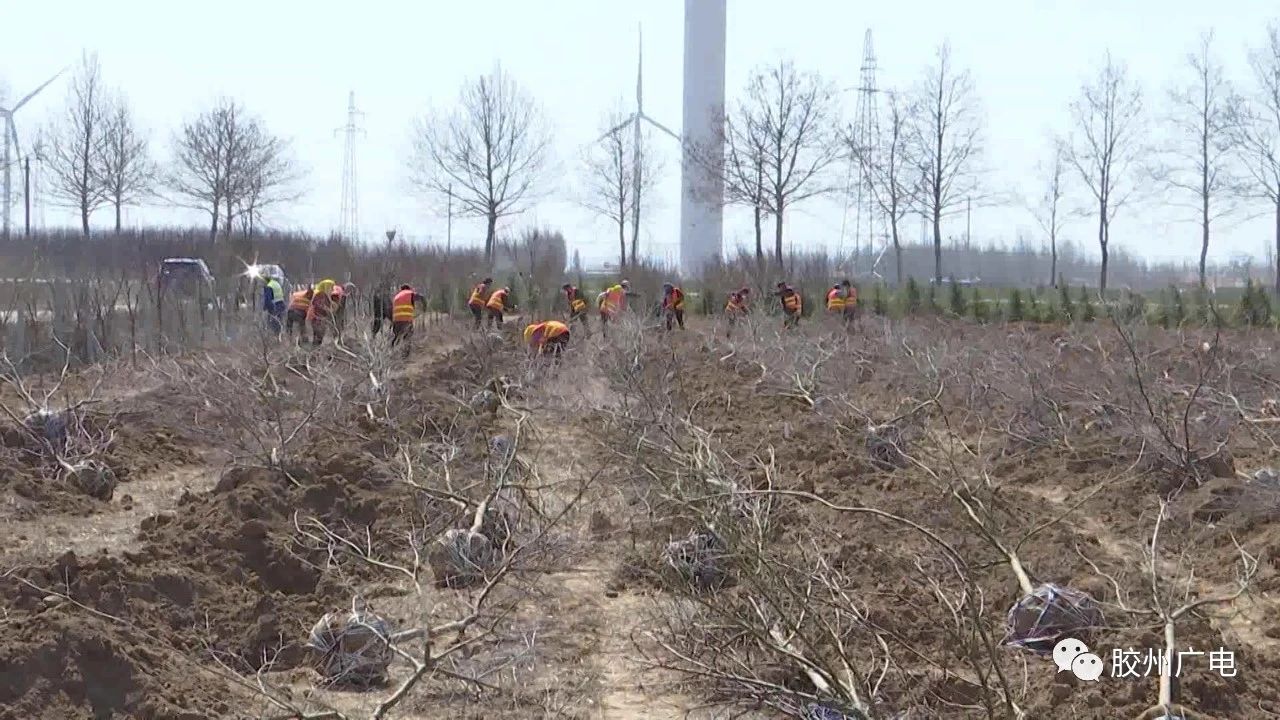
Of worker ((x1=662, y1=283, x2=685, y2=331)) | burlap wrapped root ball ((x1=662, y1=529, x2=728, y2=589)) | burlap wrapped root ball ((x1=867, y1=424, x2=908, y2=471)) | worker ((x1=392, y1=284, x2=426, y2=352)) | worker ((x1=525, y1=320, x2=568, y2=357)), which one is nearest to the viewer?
burlap wrapped root ball ((x1=662, y1=529, x2=728, y2=589))

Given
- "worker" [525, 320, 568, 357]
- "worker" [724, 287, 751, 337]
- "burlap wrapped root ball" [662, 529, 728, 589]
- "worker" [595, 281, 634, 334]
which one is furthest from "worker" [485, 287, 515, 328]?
"burlap wrapped root ball" [662, 529, 728, 589]

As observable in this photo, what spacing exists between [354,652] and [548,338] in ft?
33.8

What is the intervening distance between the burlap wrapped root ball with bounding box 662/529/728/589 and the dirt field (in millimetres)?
27

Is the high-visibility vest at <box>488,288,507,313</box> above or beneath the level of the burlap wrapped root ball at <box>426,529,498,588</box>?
above

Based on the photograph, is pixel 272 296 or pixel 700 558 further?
pixel 272 296

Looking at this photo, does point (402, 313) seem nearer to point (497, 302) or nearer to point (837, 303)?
point (497, 302)

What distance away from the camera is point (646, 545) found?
28.6ft

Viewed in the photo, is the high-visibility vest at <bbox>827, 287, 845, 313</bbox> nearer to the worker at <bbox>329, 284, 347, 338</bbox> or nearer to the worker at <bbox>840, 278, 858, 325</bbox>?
the worker at <bbox>840, 278, 858, 325</bbox>

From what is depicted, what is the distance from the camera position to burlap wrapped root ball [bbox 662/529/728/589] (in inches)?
284

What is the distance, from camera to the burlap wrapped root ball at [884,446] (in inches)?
420

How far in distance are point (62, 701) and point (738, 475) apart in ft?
14.6

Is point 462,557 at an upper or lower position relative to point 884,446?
lower

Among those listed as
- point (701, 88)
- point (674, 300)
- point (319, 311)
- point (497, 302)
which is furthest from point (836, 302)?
point (701, 88)

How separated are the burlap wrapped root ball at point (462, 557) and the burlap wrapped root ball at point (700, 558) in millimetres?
958
